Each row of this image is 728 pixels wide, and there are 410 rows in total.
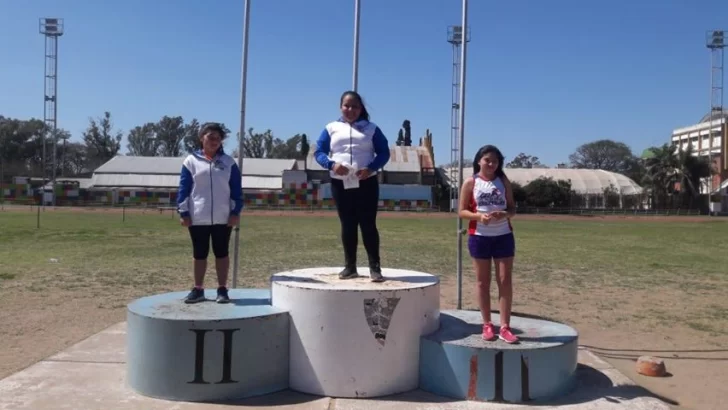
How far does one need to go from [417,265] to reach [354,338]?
987cm

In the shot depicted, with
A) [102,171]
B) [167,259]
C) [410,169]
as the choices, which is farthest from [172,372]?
[102,171]

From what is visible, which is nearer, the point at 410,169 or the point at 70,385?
the point at 70,385

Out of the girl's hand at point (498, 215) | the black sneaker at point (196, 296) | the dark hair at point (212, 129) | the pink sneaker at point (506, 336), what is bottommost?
the pink sneaker at point (506, 336)

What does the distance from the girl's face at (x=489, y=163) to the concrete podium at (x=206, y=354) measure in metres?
1.89

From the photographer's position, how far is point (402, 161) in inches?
2527

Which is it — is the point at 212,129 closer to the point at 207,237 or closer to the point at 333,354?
the point at 207,237

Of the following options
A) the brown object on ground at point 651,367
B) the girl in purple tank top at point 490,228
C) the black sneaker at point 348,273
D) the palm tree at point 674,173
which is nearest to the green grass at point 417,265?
the brown object on ground at point 651,367

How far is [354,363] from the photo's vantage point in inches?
190

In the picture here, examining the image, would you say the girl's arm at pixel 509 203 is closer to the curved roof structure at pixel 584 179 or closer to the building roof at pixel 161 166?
the building roof at pixel 161 166

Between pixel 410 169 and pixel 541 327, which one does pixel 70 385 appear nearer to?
pixel 541 327

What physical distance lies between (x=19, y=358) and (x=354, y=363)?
11.1ft

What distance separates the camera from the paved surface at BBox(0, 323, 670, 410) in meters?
4.60

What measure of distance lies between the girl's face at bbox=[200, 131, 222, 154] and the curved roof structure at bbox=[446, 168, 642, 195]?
66072mm

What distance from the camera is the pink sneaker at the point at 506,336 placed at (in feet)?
16.1
